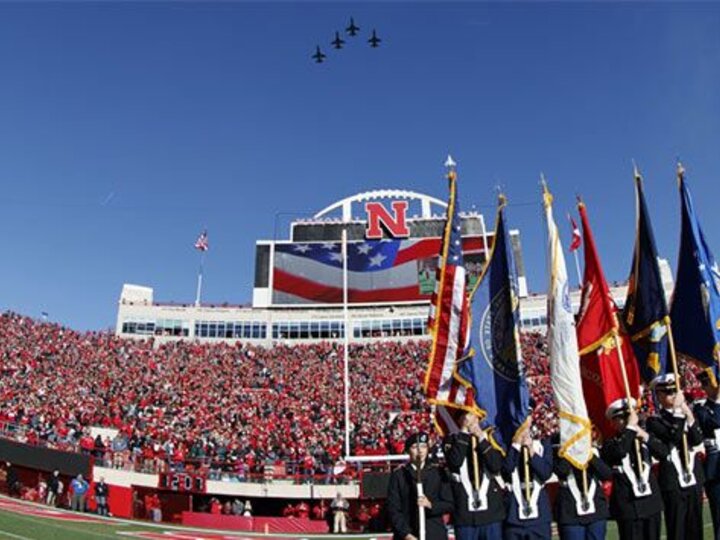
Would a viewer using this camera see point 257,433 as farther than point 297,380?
No

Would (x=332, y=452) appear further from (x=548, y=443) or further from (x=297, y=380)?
(x=548, y=443)

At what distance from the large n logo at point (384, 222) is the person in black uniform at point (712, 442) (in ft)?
159

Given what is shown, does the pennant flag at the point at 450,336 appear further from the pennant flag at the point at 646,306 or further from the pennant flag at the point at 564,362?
the pennant flag at the point at 646,306

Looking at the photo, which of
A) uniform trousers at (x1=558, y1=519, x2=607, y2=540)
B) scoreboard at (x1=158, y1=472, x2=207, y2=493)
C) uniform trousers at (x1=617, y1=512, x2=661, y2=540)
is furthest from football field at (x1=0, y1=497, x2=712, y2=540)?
uniform trousers at (x1=558, y1=519, x2=607, y2=540)

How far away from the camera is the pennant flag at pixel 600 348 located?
8914 millimetres

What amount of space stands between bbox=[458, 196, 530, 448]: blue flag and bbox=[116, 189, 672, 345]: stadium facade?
44.6 m

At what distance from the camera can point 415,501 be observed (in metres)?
7.45

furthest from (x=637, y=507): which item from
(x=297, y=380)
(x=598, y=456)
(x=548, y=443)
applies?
(x=297, y=380)

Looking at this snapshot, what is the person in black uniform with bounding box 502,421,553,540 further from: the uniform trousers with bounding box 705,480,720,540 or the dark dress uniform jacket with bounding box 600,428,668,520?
the uniform trousers with bounding box 705,480,720,540

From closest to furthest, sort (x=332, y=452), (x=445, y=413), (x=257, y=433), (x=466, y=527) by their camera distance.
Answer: (x=466, y=527), (x=445, y=413), (x=332, y=452), (x=257, y=433)

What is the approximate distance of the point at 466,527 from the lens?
7.47 meters

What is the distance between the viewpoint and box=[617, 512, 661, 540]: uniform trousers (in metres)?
A: 7.78

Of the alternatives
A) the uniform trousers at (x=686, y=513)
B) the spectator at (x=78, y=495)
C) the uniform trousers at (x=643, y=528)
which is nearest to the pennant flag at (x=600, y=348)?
the uniform trousers at (x=686, y=513)

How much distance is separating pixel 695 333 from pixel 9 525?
1492 cm
